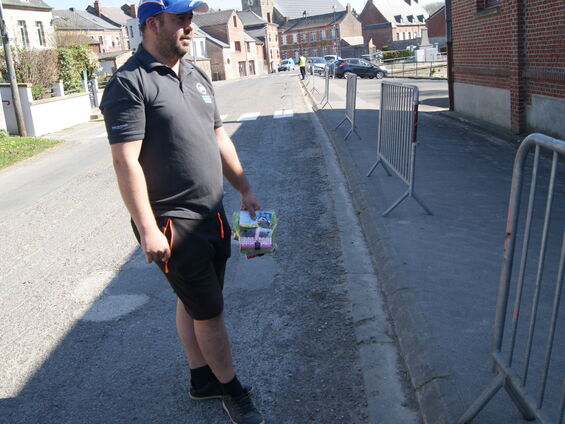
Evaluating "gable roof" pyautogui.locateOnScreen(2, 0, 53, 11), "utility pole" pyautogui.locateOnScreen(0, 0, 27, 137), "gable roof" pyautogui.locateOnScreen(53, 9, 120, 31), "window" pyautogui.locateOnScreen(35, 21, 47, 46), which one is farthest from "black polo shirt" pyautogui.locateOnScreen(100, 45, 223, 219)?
"gable roof" pyautogui.locateOnScreen(53, 9, 120, 31)

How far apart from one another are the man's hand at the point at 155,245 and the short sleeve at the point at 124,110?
435 millimetres

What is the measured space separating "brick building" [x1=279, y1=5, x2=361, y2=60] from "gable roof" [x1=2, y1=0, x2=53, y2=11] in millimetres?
67367

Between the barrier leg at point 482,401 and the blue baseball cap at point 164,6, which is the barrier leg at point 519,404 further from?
the blue baseball cap at point 164,6

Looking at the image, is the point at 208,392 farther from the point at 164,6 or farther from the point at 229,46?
the point at 229,46

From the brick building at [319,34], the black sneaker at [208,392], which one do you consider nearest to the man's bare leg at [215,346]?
the black sneaker at [208,392]

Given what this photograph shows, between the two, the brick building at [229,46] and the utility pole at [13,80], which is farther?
the brick building at [229,46]

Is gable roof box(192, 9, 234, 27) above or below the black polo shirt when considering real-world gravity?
above

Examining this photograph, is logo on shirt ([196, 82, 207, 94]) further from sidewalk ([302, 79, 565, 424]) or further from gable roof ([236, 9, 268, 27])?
gable roof ([236, 9, 268, 27])

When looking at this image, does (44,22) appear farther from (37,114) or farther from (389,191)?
(389,191)

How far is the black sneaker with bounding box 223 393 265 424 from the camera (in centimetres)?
307

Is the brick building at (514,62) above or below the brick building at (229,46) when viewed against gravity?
below

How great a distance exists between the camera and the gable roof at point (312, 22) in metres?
114

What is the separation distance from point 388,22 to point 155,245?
109 meters

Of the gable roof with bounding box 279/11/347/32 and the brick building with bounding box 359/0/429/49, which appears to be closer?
the brick building with bounding box 359/0/429/49
